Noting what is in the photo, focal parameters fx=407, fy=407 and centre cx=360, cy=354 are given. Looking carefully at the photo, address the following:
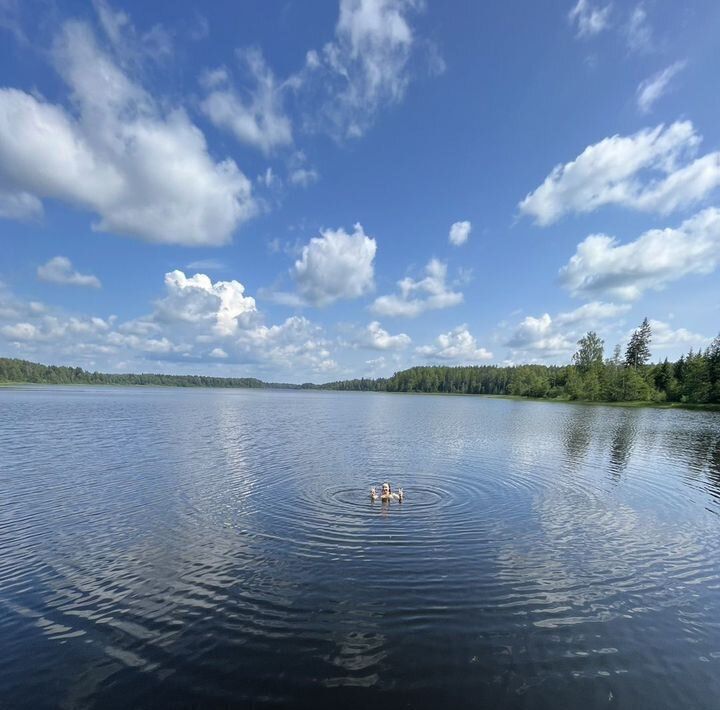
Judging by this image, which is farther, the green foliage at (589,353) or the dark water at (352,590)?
the green foliage at (589,353)

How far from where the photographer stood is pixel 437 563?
1691cm

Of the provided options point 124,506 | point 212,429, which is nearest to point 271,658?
point 124,506

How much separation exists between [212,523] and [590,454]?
134 feet

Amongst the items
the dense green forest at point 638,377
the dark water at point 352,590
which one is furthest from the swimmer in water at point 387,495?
the dense green forest at point 638,377

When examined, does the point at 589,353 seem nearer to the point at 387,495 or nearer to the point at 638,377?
the point at 638,377

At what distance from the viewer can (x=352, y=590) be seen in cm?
1464

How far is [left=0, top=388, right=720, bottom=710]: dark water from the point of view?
400 inches

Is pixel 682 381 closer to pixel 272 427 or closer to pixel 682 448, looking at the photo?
pixel 682 448

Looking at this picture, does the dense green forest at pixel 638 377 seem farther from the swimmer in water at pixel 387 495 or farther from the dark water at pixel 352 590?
the swimmer in water at pixel 387 495

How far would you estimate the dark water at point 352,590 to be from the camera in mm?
10156

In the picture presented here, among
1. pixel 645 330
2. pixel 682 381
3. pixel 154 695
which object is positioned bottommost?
pixel 154 695

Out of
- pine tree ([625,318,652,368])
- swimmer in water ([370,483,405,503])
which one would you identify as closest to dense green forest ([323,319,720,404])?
pine tree ([625,318,652,368])

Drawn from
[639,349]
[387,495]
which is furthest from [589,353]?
[387,495]

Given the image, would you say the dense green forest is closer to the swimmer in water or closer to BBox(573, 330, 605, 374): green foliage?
BBox(573, 330, 605, 374): green foliage
